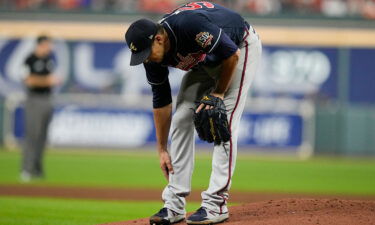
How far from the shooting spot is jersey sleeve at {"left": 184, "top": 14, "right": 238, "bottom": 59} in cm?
541

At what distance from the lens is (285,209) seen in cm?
636

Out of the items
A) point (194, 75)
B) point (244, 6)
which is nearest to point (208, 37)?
point (194, 75)

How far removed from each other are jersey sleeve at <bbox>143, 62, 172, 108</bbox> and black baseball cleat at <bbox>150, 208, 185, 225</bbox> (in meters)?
0.86

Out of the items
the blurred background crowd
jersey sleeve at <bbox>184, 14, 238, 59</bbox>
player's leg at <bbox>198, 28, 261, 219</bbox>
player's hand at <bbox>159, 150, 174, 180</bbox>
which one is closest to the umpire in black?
player's hand at <bbox>159, 150, 174, 180</bbox>

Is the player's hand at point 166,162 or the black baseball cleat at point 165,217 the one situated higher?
the player's hand at point 166,162

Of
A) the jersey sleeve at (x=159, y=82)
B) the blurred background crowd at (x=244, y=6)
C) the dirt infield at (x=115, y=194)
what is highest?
the blurred background crowd at (x=244, y=6)

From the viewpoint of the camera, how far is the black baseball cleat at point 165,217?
591 centimetres

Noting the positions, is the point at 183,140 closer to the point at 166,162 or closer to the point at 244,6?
the point at 166,162

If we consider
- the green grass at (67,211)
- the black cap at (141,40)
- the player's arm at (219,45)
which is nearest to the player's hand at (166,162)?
the player's arm at (219,45)

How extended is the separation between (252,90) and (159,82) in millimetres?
14475

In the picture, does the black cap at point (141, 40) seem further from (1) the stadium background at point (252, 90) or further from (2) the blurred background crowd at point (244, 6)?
(2) the blurred background crowd at point (244, 6)

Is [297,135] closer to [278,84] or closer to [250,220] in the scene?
[278,84]

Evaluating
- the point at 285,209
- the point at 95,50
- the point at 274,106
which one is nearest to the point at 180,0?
→ the point at 95,50

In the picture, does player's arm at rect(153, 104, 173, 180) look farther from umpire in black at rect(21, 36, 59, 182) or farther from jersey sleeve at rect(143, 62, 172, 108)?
umpire in black at rect(21, 36, 59, 182)
